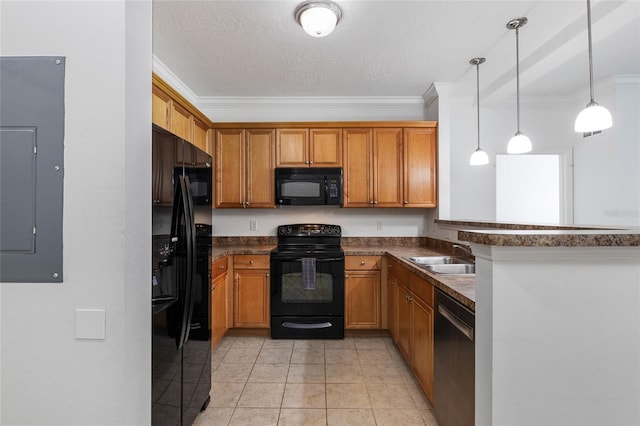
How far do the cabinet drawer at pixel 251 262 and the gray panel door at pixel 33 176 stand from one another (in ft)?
7.39

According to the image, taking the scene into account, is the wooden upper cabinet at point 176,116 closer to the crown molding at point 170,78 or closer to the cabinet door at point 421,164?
the crown molding at point 170,78

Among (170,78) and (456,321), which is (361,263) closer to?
(456,321)

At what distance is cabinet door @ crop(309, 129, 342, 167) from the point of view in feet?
11.3

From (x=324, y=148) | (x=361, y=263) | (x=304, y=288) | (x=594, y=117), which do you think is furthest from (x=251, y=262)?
(x=594, y=117)

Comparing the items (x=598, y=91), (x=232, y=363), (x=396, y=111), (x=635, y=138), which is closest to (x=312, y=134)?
(x=396, y=111)

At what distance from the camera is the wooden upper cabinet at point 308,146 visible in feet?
11.3

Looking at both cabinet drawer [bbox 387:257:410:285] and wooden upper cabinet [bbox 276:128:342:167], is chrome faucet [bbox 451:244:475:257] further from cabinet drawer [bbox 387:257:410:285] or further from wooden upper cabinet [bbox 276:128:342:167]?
wooden upper cabinet [bbox 276:128:342:167]

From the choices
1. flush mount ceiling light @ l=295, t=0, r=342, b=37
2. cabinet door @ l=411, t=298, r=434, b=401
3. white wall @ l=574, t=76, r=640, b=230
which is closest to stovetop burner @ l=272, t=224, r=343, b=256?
cabinet door @ l=411, t=298, r=434, b=401

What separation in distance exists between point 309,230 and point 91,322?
2696mm

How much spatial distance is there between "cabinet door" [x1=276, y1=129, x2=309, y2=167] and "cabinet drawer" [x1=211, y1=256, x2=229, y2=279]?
1172 mm

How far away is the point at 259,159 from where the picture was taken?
11.4 feet

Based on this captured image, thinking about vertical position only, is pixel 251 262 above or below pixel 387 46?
below

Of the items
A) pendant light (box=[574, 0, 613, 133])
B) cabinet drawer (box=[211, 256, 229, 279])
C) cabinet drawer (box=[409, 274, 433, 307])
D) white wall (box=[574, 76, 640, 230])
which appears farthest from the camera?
white wall (box=[574, 76, 640, 230])

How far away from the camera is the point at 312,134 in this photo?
11.4ft
